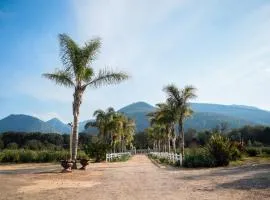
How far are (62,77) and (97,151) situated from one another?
20917mm

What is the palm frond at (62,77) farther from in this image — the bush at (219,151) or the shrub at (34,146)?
the shrub at (34,146)

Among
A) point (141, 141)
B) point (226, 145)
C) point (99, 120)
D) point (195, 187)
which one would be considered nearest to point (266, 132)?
point (141, 141)

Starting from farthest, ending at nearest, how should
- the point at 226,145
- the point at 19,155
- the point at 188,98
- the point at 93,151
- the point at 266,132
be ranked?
the point at 266,132, the point at 19,155, the point at 93,151, the point at 188,98, the point at 226,145

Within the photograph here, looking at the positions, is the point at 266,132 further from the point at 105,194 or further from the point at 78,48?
the point at 105,194

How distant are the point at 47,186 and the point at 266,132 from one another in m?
111

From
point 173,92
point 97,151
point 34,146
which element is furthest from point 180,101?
point 34,146

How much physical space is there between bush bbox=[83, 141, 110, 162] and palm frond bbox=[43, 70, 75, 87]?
2051 cm

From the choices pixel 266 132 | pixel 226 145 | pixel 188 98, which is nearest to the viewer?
pixel 226 145

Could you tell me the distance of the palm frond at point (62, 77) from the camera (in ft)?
75.8

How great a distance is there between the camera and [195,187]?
12289 millimetres

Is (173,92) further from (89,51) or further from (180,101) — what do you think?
(89,51)

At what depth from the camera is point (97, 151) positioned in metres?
42.8

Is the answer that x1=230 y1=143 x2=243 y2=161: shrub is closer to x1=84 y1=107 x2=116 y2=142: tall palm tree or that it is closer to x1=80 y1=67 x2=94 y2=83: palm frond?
x1=80 y1=67 x2=94 y2=83: palm frond

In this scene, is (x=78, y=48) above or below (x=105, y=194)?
above
